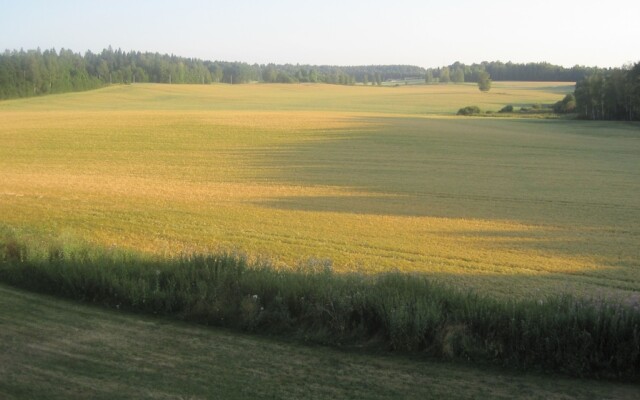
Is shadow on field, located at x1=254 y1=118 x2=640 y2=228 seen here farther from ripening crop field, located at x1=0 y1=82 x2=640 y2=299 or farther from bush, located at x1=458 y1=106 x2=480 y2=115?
bush, located at x1=458 y1=106 x2=480 y2=115

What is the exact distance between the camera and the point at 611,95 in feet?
266

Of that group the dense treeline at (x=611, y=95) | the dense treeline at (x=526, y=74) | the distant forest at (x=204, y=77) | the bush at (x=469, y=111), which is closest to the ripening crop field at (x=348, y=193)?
the dense treeline at (x=611, y=95)

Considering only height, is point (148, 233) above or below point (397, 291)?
below

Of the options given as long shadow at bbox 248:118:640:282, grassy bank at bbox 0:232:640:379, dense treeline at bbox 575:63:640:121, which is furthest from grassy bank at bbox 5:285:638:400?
dense treeline at bbox 575:63:640:121

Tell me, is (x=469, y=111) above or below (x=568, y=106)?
below

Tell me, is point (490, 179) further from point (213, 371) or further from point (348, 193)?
point (213, 371)

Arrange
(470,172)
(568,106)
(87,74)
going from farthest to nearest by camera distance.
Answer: (87,74), (568,106), (470,172)

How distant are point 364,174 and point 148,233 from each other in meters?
17.2

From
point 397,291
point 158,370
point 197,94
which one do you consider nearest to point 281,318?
point 397,291

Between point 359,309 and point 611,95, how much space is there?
81475 millimetres

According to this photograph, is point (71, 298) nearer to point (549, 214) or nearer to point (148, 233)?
point (148, 233)

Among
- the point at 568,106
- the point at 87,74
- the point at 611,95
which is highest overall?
the point at 87,74

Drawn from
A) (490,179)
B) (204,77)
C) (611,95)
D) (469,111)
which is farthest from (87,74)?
(490,179)

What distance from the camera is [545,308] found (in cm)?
820
